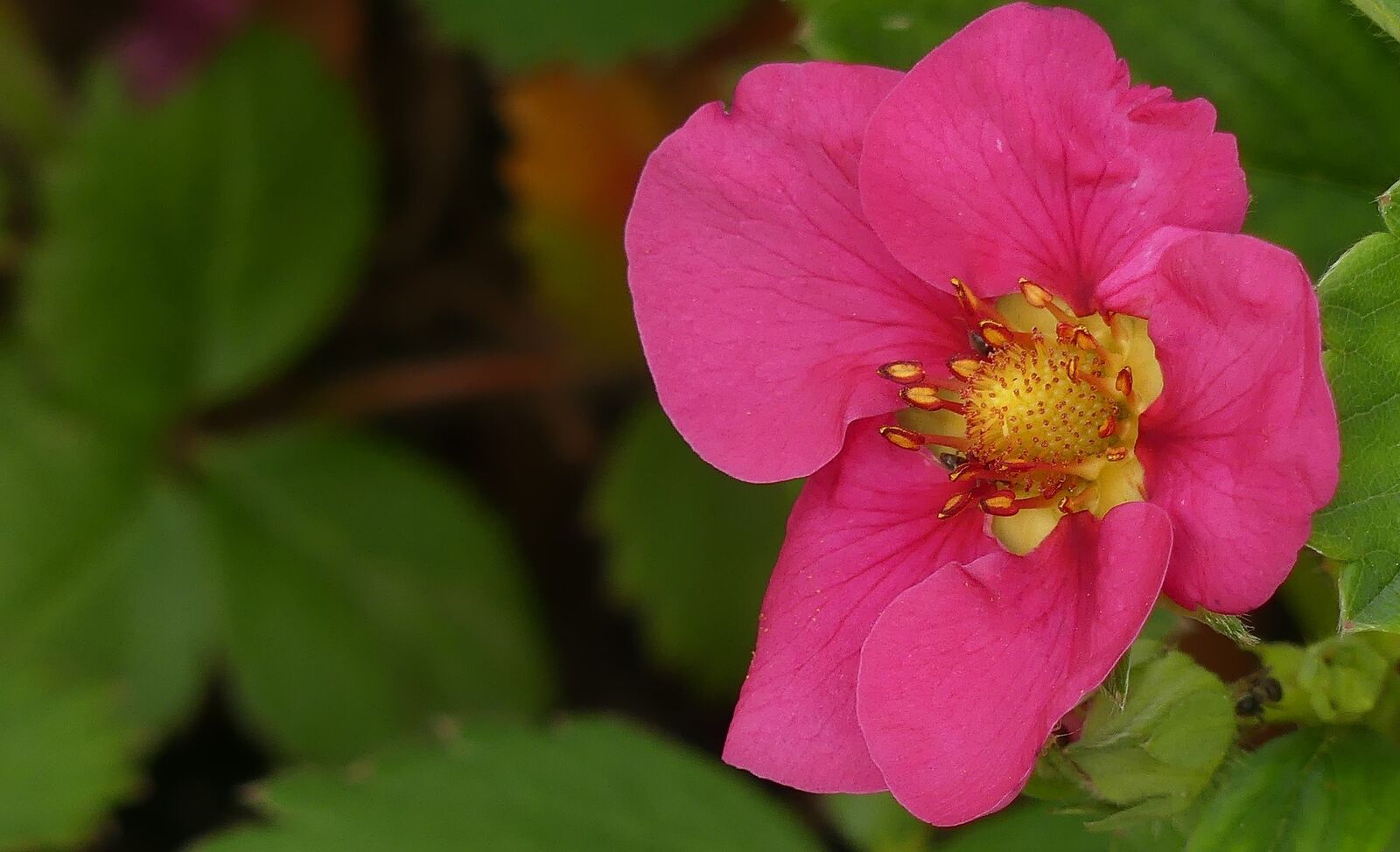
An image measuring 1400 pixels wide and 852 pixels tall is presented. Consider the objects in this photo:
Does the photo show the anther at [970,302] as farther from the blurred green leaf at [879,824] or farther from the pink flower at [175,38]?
the pink flower at [175,38]

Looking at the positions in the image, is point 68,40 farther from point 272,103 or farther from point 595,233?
point 595,233

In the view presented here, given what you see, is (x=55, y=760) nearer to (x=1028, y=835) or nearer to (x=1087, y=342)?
(x=1028, y=835)

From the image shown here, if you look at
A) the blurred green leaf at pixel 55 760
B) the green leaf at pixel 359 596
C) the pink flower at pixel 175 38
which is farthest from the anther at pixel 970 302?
the pink flower at pixel 175 38

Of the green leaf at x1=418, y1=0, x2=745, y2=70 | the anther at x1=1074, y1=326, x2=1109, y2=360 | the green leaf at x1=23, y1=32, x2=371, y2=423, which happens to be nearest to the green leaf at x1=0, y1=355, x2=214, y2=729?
the green leaf at x1=23, y1=32, x2=371, y2=423

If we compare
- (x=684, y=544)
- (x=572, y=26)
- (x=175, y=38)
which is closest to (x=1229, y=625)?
(x=684, y=544)

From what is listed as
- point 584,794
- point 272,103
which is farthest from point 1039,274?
point 272,103
